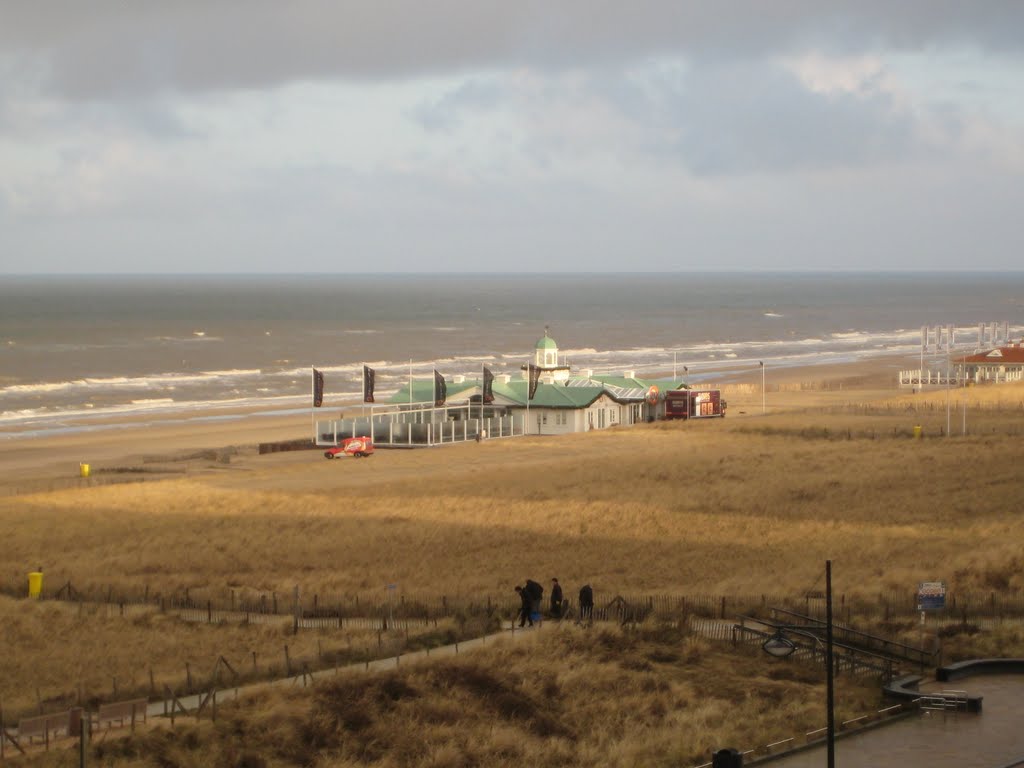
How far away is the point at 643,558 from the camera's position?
1296 inches

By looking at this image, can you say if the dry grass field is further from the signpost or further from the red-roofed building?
the red-roofed building

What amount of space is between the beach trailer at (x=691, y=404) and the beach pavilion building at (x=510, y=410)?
3.36ft

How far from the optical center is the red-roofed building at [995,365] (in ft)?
281

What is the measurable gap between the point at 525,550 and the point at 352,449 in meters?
22.3

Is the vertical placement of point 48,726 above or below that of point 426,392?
below

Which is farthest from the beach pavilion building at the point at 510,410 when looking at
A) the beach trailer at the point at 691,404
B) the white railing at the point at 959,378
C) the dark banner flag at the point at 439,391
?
the white railing at the point at 959,378

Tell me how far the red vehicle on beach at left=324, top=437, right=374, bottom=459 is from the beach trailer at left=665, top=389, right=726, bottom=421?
18174 millimetres

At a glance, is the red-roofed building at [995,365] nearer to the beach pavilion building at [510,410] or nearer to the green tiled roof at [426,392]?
the beach pavilion building at [510,410]

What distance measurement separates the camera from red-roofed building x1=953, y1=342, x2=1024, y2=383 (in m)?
85.5

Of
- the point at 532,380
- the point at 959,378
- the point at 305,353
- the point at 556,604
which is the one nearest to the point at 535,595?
the point at 556,604

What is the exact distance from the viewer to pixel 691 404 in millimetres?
67875

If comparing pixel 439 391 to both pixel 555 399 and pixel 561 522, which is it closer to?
pixel 555 399

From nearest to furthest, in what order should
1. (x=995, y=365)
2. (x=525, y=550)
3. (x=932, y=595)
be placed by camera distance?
(x=932, y=595), (x=525, y=550), (x=995, y=365)

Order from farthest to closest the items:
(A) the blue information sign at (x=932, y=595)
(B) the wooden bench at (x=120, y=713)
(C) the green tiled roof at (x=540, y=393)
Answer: (C) the green tiled roof at (x=540, y=393) < (A) the blue information sign at (x=932, y=595) < (B) the wooden bench at (x=120, y=713)
